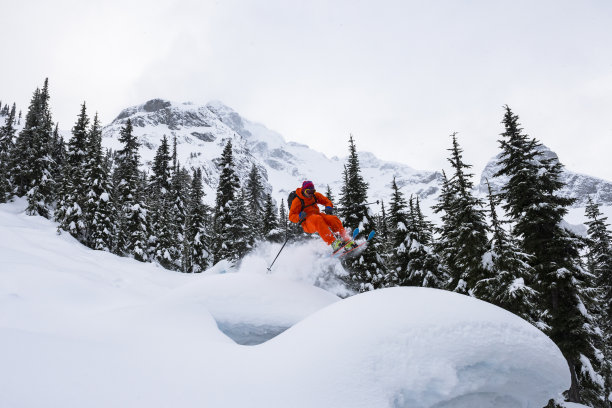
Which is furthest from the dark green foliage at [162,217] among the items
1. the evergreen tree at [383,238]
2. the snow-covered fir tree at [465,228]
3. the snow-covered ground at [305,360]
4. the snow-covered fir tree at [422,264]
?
the snow-covered ground at [305,360]

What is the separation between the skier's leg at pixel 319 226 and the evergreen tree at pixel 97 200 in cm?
2541

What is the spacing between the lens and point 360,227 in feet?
69.4

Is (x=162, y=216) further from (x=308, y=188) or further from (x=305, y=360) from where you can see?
(x=305, y=360)

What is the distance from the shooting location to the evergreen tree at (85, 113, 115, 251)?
90.4 ft

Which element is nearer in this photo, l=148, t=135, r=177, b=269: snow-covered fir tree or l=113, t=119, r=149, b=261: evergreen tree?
l=113, t=119, r=149, b=261: evergreen tree

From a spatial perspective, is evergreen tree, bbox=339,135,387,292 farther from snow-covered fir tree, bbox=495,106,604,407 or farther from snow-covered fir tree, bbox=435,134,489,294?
snow-covered fir tree, bbox=495,106,604,407

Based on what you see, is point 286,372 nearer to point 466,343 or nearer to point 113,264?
point 466,343

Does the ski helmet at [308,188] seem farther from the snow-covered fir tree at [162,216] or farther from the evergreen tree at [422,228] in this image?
the snow-covered fir tree at [162,216]

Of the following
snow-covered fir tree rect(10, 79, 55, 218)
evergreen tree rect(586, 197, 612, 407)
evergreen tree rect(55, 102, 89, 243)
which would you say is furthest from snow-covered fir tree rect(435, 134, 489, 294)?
snow-covered fir tree rect(10, 79, 55, 218)

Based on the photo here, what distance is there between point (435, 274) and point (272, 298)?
16604 millimetres

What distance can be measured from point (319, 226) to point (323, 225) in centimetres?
13

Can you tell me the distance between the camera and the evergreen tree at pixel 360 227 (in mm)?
20812

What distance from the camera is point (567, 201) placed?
14.6m

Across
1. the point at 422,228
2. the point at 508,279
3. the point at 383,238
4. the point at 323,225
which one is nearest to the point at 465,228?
A: the point at 508,279
